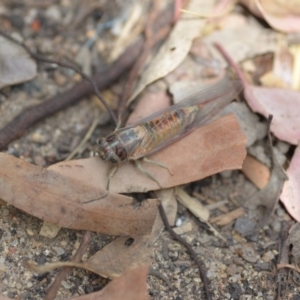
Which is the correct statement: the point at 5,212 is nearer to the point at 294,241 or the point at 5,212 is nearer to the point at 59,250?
the point at 59,250

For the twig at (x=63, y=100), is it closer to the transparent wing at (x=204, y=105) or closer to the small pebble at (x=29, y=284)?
the transparent wing at (x=204, y=105)

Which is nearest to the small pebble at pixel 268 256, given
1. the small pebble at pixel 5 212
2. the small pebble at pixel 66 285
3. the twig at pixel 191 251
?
the twig at pixel 191 251

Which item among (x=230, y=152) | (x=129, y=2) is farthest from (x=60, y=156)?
(x=129, y=2)

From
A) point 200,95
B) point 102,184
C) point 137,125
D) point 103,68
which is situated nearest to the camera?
point 102,184

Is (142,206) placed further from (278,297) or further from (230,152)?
(278,297)

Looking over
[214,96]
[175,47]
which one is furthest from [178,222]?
[175,47]

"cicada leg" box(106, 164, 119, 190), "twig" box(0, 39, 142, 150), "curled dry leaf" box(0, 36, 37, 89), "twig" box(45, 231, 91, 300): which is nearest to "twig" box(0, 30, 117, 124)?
"curled dry leaf" box(0, 36, 37, 89)

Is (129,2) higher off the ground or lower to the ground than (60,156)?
higher

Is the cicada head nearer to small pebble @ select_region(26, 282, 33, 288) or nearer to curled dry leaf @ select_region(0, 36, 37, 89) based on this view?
small pebble @ select_region(26, 282, 33, 288)
